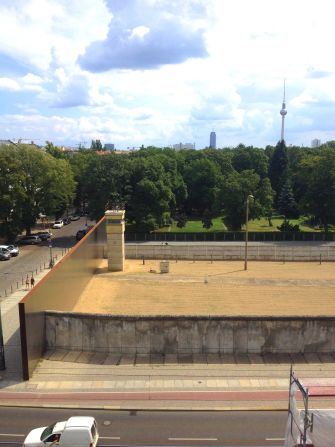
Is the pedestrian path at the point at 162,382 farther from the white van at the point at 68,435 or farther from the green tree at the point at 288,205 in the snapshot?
the green tree at the point at 288,205

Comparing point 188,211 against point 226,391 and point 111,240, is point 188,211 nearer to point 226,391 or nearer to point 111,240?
point 111,240

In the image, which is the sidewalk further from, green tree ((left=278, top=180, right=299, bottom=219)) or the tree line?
green tree ((left=278, top=180, right=299, bottom=219))

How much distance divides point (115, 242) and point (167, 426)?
27825 millimetres

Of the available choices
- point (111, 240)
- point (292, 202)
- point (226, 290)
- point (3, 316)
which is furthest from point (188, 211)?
point (3, 316)

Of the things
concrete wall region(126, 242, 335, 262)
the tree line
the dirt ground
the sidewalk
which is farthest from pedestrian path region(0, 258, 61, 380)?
the tree line

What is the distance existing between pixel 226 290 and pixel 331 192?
107 ft

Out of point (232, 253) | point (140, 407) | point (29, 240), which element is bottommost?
point (140, 407)

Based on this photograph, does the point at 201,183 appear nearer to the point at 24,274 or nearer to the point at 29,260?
the point at 29,260

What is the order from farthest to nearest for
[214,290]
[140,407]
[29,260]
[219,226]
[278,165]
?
[278,165]
[219,226]
[29,260]
[214,290]
[140,407]

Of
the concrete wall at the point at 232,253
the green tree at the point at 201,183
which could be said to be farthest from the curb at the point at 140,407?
the green tree at the point at 201,183

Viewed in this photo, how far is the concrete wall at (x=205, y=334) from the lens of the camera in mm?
24172

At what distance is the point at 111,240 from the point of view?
4444 centimetres

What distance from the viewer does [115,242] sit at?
4441cm

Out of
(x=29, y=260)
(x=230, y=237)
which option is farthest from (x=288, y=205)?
(x=29, y=260)
